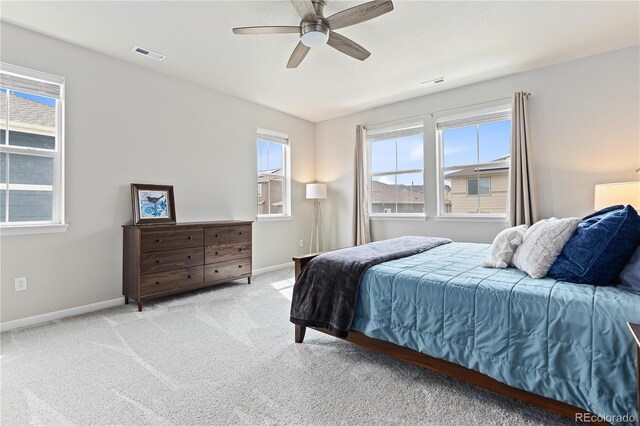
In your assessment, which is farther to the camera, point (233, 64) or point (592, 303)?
point (233, 64)

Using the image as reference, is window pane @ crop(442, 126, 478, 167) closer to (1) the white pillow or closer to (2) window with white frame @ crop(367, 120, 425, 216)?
(2) window with white frame @ crop(367, 120, 425, 216)

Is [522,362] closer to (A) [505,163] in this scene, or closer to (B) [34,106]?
(A) [505,163]

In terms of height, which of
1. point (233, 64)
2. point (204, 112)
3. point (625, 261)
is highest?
point (233, 64)

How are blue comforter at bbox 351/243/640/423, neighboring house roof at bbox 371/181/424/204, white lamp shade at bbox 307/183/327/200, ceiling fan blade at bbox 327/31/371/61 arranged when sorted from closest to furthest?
blue comforter at bbox 351/243/640/423 < ceiling fan blade at bbox 327/31/371/61 < neighboring house roof at bbox 371/181/424/204 < white lamp shade at bbox 307/183/327/200

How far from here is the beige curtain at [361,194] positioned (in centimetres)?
500

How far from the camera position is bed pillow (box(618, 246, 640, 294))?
56.3 inches

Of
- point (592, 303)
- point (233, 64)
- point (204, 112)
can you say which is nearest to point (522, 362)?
point (592, 303)

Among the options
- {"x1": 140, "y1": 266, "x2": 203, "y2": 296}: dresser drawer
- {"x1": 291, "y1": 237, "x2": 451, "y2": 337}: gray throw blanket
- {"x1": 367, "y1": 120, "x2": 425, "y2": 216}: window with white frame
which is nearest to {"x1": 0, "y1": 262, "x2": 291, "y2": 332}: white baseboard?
{"x1": 140, "y1": 266, "x2": 203, "y2": 296}: dresser drawer

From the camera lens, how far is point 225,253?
3.95m

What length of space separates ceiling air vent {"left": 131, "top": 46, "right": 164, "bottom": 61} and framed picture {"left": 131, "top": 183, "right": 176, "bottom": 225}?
1.39m

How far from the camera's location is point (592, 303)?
134 cm

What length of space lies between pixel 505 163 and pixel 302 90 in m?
2.84

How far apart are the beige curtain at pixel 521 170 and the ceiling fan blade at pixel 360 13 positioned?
242 centimetres

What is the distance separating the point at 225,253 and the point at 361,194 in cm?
232
